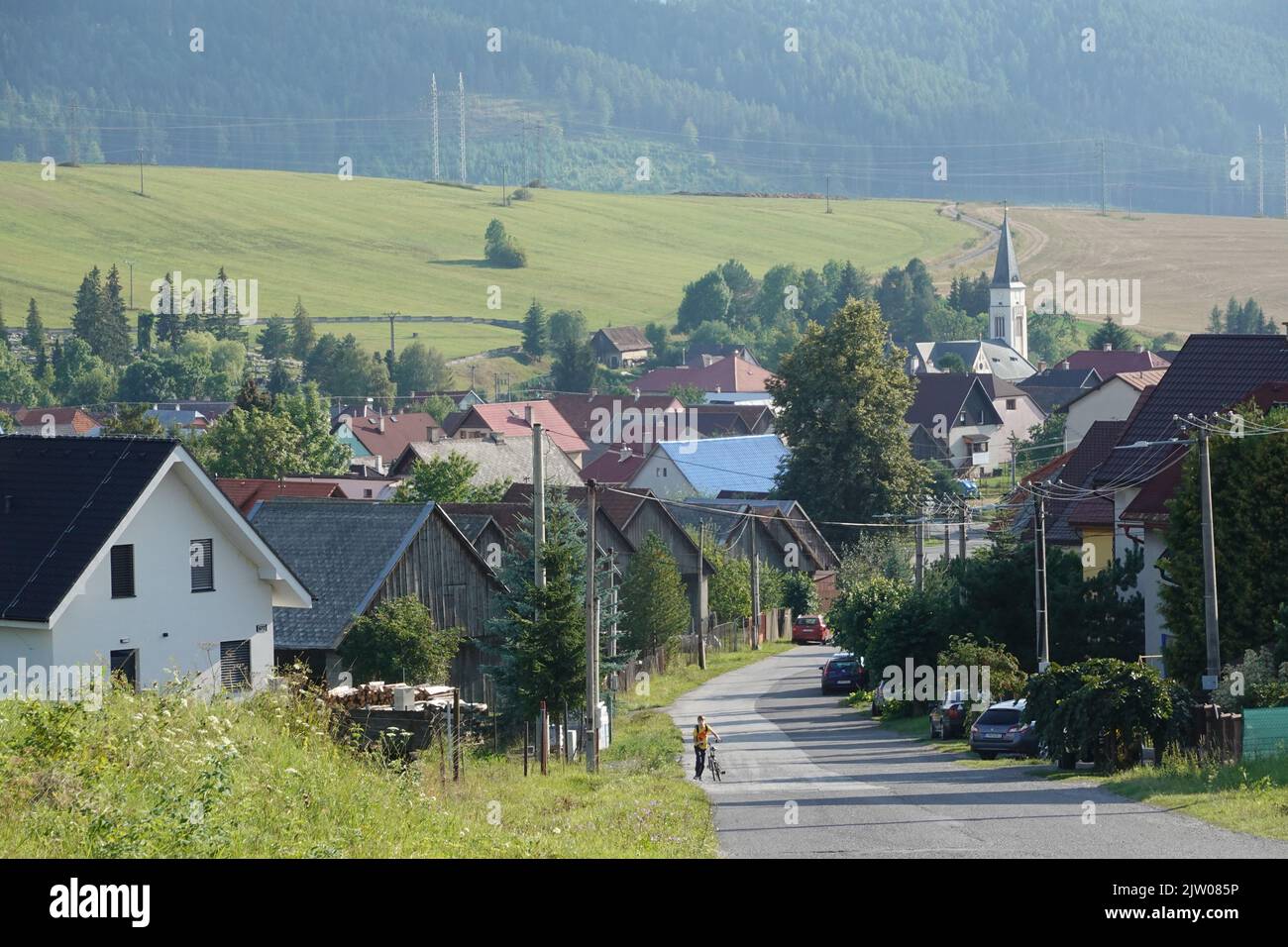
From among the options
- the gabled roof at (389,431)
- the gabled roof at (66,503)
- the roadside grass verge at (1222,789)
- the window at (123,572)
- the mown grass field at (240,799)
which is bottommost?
the roadside grass verge at (1222,789)

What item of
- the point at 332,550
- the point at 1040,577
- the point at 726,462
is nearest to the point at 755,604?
the point at 726,462

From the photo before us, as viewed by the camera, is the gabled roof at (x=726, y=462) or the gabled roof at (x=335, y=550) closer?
the gabled roof at (x=335, y=550)

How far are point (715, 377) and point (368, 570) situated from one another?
12509 cm

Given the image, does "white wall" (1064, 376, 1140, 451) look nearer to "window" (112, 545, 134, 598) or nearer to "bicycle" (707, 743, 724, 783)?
"bicycle" (707, 743, 724, 783)

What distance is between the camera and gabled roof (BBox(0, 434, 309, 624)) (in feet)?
85.5

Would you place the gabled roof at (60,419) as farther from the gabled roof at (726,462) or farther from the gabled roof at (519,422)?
the gabled roof at (726,462)

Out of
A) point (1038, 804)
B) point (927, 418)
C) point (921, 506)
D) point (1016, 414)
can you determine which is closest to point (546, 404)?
point (927, 418)

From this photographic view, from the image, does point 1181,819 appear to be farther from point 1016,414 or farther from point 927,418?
point 1016,414

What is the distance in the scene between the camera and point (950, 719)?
111 ft

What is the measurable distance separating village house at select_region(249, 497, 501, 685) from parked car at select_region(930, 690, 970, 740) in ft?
36.4

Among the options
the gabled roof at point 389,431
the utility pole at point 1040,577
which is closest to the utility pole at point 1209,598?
the utility pole at point 1040,577

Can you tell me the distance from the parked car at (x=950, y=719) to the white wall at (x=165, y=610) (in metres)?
13.3

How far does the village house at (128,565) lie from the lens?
26094 millimetres
